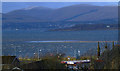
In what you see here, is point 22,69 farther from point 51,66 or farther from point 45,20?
point 45,20

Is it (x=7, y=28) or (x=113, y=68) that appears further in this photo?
(x=7, y=28)

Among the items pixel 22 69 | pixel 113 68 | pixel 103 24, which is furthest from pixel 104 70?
pixel 103 24

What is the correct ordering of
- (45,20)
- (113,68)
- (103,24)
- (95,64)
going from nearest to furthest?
(113,68) < (95,64) < (45,20) < (103,24)

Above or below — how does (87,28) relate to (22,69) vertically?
below

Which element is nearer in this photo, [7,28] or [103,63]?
[103,63]

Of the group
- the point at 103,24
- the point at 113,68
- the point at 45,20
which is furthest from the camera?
the point at 103,24

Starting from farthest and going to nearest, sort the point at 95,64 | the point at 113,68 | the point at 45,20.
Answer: the point at 45,20 → the point at 95,64 → the point at 113,68

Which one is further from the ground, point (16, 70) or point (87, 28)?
point (16, 70)

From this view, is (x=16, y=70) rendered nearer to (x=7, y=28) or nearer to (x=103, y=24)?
(x=7, y=28)

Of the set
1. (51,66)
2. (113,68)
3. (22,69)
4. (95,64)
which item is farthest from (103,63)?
(22,69)
